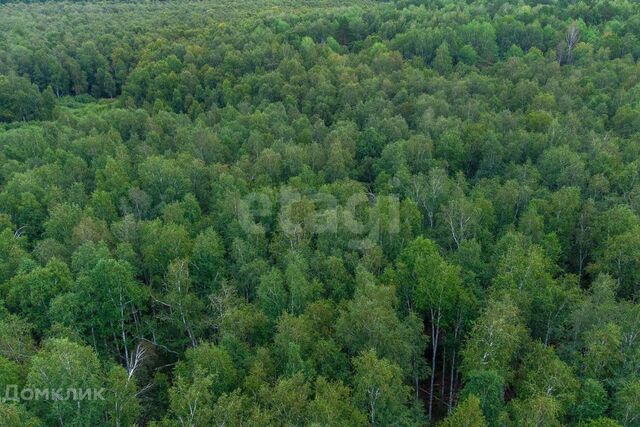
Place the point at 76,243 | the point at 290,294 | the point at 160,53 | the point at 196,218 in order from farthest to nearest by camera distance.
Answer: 1. the point at 160,53
2. the point at 196,218
3. the point at 76,243
4. the point at 290,294

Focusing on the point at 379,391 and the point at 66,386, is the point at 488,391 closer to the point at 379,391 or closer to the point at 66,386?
the point at 379,391

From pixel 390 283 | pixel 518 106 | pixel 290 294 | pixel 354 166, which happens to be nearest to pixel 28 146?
pixel 354 166

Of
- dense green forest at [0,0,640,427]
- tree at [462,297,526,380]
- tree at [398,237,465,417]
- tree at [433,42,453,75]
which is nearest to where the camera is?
dense green forest at [0,0,640,427]

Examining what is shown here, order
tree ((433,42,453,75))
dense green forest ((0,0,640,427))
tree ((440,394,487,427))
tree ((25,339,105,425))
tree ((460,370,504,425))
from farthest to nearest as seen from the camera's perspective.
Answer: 1. tree ((433,42,453,75))
2. dense green forest ((0,0,640,427))
3. tree ((25,339,105,425))
4. tree ((460,370,504,425))
5. tree ((440,394,487,427))

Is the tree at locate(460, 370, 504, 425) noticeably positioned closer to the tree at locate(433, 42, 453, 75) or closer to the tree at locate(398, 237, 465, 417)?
the tree at locate(398, 237, 465, 417)

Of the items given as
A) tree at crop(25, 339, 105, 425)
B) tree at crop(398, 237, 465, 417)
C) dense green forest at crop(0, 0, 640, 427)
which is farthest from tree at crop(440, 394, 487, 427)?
tree at crop(25, 339, 105, 425)

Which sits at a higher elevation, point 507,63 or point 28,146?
point 507,63

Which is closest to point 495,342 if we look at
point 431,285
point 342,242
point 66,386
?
point 431,285

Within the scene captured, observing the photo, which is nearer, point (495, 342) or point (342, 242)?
point (495, 342)

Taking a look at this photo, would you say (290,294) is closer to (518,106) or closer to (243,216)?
(243,216)
